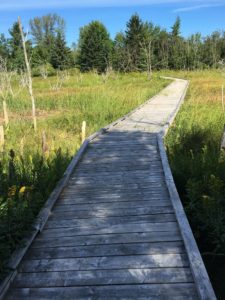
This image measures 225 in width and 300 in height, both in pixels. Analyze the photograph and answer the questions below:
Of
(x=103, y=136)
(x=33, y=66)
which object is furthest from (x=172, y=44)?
(x=103, y=136)

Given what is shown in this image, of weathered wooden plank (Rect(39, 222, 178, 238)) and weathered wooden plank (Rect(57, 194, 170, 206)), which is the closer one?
weathered wooden plank (Rect(39, 222, 178, 238))

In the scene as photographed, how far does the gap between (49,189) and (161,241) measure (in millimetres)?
2309

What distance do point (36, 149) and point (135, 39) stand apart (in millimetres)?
44732

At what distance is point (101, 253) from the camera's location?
346cm

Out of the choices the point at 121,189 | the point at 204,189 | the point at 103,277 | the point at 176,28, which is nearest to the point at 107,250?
the point at 103,277

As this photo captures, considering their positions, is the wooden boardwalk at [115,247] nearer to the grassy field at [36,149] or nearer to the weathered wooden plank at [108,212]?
the weathered wooden plank at [108,212]

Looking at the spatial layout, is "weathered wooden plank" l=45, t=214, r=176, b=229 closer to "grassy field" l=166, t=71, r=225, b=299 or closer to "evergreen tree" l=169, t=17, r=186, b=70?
"grassy field" l=166, t=71, r=225, b=299

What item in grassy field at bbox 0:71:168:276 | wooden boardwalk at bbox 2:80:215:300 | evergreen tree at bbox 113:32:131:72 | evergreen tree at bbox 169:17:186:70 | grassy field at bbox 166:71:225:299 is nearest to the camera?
wooden boardwalk at bbox 2:80:215:300

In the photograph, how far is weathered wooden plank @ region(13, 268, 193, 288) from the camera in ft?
9.84

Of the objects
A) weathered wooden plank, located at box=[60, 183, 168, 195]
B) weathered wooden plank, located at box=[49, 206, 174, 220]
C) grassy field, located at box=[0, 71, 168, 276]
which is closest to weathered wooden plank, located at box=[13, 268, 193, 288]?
grassy field, located at box=[0, 71, 168, 276]

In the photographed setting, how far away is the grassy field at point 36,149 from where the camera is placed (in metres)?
3.65

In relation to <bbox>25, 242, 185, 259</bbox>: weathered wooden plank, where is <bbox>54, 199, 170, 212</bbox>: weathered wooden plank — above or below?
above

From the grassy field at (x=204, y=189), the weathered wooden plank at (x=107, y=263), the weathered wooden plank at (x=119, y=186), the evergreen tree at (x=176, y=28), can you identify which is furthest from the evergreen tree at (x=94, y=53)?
the weathered wooden plank at (x=107, y=263)

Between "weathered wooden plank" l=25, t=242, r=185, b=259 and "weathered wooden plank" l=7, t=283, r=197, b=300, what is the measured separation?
501mm
